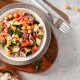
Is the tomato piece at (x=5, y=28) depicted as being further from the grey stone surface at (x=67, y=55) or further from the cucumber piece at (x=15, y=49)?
the grey stone surface at (x=67, y=55)

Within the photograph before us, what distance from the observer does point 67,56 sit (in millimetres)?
1555

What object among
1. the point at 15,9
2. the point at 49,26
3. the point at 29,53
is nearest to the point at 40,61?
the point at 29,53

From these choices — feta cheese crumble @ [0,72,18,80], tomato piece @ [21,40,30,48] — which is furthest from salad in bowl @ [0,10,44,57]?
feta cheese crumble @ [0,72,18,80]

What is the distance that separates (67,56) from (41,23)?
0.24 metres

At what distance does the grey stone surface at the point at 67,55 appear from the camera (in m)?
1.54

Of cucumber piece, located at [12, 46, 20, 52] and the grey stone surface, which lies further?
the grey stone surface

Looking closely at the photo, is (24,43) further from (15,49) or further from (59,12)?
(59,12)

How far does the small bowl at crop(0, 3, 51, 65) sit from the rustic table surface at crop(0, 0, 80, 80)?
0.09 metres

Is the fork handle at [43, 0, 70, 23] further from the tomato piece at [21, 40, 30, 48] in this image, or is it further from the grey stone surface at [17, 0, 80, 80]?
the tomato piece at [21, 40, 30, 48]

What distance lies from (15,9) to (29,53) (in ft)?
0.77

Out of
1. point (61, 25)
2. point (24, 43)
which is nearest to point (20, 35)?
point (24, 43)

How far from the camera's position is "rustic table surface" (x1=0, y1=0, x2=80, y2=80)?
5.05 ft

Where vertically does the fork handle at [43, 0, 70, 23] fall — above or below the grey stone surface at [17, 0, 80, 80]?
above

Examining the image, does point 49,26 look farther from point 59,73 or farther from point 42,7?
point 59,73
